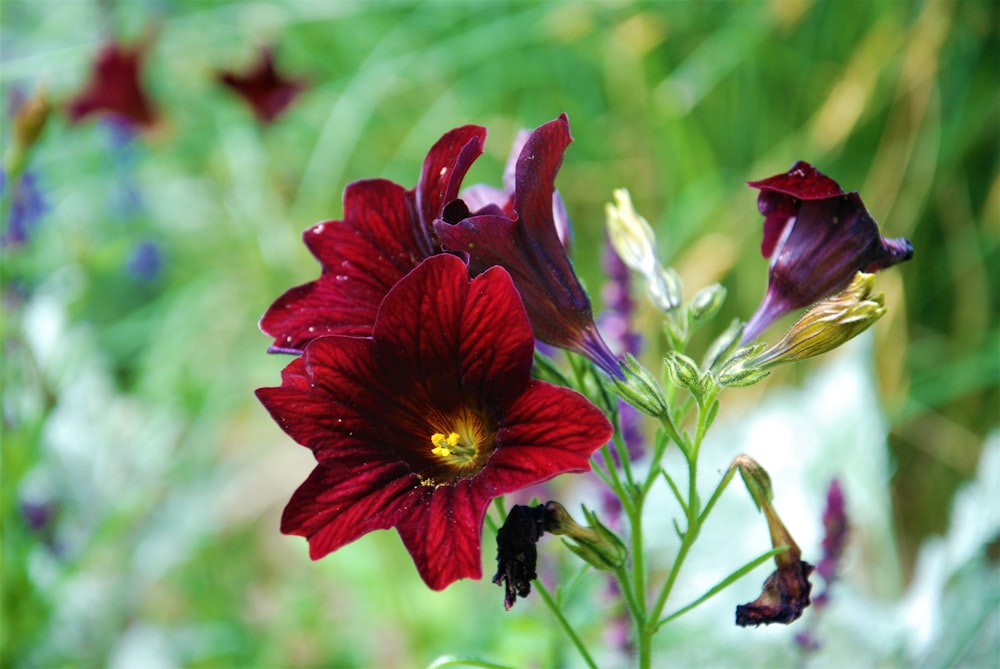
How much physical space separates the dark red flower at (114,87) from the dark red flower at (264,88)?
0.52ft

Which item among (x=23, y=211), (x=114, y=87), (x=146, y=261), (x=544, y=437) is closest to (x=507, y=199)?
(x=544, y=437)

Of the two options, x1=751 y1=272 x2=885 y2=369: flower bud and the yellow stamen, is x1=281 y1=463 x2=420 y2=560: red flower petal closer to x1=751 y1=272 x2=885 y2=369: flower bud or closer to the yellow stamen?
the yellow stamen

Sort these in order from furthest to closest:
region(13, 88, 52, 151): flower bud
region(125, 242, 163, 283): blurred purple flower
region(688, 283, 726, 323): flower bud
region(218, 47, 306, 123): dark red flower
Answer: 1. region(125, 242, 163, 283): blurred purple flower
2. region(218, 47, 306, 123): dark red flower
3. region(13, 88, 52, 151): flower bud
4. region(688, 283, 726, 323): flower bud

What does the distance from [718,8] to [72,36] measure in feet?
5.49

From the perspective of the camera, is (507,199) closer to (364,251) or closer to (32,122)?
(364,251)

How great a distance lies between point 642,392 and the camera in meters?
0.45

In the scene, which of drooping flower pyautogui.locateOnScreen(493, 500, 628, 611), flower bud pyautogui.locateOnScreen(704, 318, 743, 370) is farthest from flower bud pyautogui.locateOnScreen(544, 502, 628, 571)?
flower bud pyautogui.locateOnScreen(704, 318, 743, 370)

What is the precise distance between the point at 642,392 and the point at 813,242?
0.45ft

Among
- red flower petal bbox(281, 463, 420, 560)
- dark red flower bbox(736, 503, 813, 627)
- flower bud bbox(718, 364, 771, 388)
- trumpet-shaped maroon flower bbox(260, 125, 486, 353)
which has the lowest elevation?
dark red flower bbox(736, 503, 813, 627)

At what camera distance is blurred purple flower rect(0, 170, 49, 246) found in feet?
4.10

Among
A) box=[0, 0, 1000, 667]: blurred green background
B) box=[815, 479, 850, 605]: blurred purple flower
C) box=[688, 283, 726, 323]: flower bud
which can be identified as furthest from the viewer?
box=[0, 0, 1000, 667]: blurred green background

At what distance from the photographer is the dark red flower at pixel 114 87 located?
1.53 m

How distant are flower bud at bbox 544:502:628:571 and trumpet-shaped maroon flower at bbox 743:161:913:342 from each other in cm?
14

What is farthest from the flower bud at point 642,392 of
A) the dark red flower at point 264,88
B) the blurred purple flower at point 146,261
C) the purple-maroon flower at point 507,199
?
the blurred purple flower at point 146,261
